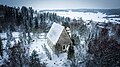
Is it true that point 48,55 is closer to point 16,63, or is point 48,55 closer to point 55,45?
point 55,45

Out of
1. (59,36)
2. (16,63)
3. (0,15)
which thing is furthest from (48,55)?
(0,15)

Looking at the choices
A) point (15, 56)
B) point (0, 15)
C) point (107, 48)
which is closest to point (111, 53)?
point (107, 48)

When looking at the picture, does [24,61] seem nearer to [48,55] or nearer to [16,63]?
[16,63]

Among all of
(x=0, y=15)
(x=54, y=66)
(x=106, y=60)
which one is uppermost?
(x=0, y=15)

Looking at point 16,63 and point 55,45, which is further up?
point 55,45

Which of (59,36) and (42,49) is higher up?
(59,36)

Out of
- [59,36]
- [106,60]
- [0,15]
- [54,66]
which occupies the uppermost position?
[0,15]

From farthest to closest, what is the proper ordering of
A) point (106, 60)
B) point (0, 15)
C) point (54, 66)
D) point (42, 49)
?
point (0, 15) < point (42, 49) < point (54, 66) < point (106, 60)

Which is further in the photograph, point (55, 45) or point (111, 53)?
point (55, 45)

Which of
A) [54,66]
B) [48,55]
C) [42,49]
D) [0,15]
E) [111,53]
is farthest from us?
[0,15]
